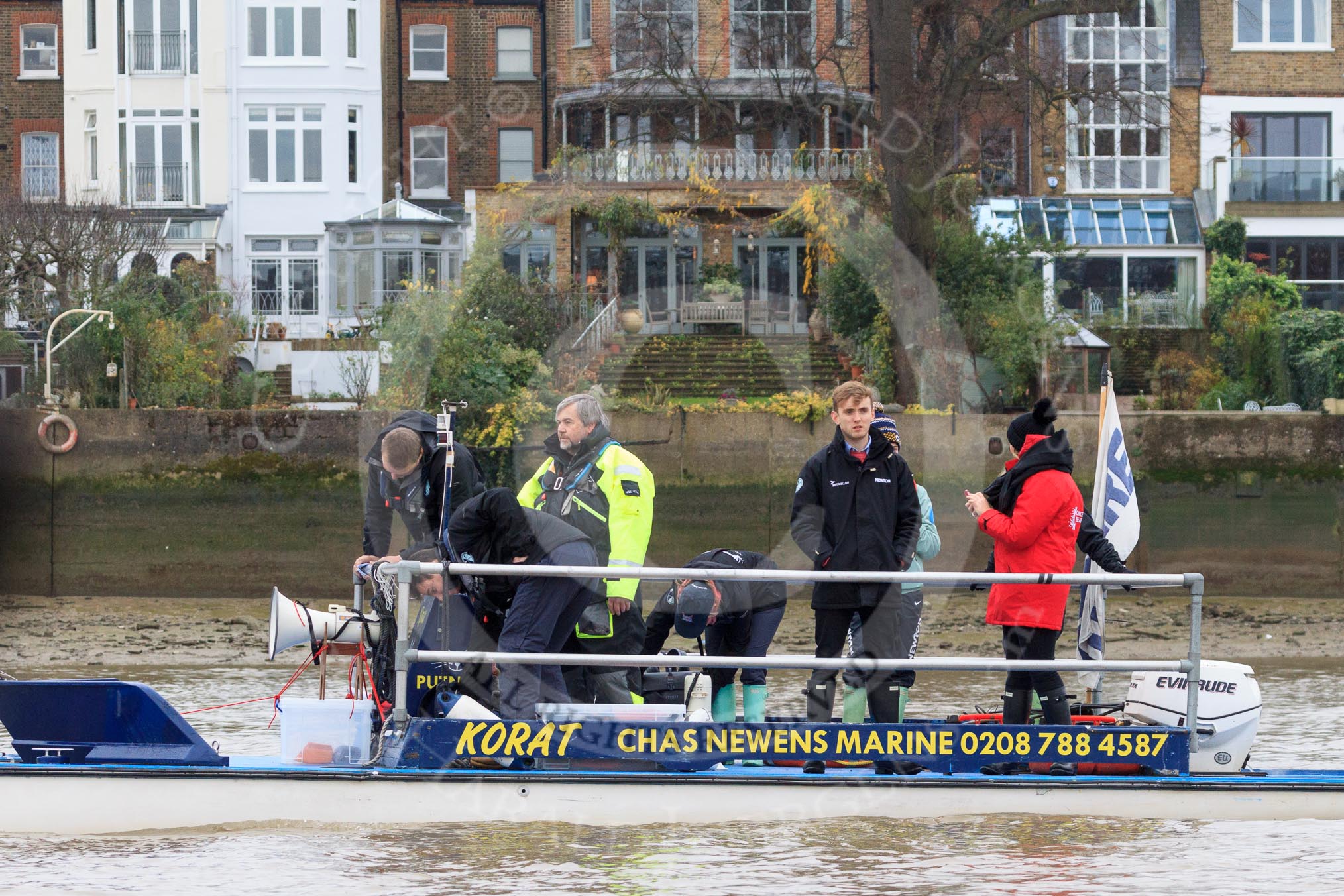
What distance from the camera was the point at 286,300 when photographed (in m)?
32.3

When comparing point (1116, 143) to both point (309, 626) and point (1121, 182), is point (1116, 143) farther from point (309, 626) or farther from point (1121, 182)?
point (309, 626)

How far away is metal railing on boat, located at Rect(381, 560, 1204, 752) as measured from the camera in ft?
21.5

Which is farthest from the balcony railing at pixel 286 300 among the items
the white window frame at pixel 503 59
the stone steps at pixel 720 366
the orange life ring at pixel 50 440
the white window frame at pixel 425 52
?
the orange life ring at pixel 50 440

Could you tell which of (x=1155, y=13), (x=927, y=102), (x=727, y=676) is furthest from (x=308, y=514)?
(x=1155, y=13)

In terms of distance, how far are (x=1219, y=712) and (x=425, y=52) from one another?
30.9 metres

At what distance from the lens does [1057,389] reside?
19.5m

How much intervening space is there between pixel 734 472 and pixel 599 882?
1097cm

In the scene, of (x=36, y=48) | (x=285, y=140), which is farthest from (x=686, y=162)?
(x=36, y=48)

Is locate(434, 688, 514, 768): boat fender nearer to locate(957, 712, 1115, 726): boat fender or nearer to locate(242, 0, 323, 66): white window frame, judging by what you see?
locate(957, 712, 1115, 726): boat fender

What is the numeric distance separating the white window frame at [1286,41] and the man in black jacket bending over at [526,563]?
27.2 m

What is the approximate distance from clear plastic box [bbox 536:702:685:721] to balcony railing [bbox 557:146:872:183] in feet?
74.8

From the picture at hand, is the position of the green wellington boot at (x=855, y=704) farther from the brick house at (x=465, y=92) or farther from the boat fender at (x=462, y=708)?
the brick house at (x=465, y=92)

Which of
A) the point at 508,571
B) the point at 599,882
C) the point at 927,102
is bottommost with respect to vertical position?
the point at 599,882

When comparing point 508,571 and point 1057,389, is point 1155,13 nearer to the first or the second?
point 1057,389
